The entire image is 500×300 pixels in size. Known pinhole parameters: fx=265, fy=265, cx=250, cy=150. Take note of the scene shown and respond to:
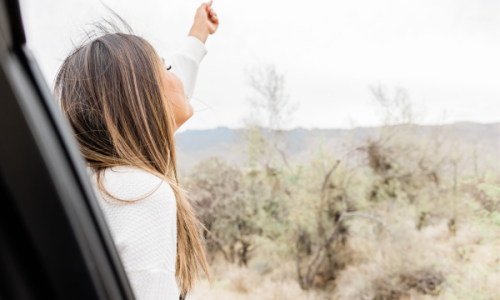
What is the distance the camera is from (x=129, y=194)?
36 cm

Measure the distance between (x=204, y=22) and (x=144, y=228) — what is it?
2.91ft

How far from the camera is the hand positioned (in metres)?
0.98

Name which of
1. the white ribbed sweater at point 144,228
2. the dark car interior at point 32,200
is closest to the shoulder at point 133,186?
the white ribbed sweater at point 144,228

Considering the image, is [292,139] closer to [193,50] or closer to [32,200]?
[193,50]

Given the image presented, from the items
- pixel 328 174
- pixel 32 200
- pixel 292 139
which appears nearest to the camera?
pixel 32 200

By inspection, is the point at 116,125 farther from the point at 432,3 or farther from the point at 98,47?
the point at 432,3

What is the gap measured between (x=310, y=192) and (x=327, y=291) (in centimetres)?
188

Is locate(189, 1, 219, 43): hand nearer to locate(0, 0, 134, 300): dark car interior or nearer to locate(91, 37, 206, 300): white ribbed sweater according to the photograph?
locate(91, 37, 206, 300): white ribbed sweater

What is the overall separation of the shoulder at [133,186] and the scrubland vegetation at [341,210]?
400cm

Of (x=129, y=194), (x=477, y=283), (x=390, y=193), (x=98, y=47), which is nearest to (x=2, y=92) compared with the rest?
(x=129, y=194)

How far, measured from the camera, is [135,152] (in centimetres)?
46

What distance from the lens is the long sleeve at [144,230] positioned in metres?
0.33

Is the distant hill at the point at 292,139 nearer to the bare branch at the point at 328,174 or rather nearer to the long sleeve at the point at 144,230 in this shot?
the bare branch at the point at 328,174

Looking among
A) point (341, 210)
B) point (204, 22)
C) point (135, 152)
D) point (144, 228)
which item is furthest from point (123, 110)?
point (341, 210)
